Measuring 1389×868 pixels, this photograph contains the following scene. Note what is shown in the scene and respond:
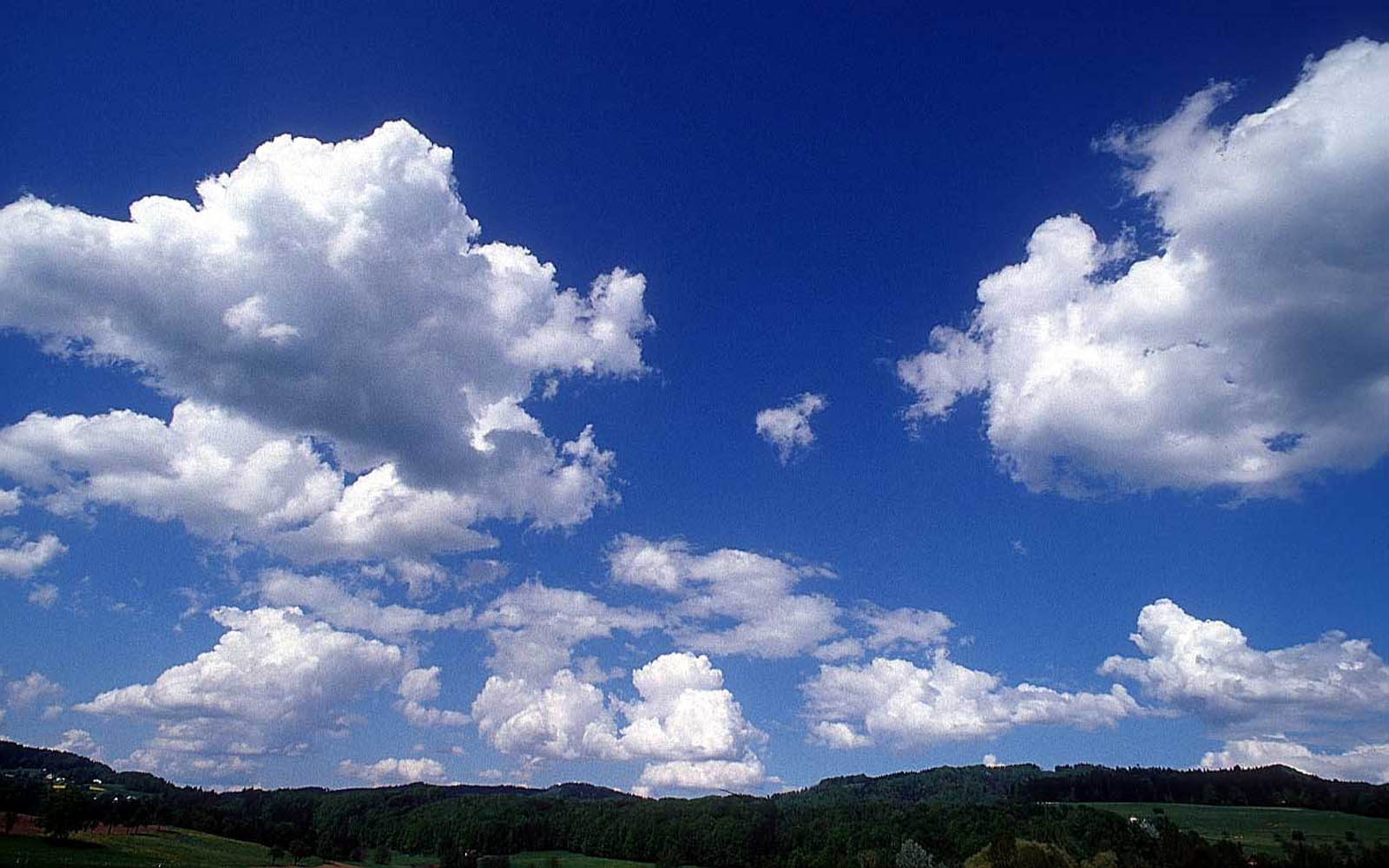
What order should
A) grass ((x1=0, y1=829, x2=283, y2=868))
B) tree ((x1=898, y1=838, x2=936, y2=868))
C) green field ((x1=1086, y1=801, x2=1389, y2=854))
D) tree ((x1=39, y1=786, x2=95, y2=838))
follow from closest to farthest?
grass ((x1=0, y1=829, x2=283, y2=868)), tree ((x1=898, y1=838, x2=936, y2=868)), tree ((x1=39, y1=786, x2=95, y2=838)), green field ((x1=1086, y1=801, x2=1389, y2=854))

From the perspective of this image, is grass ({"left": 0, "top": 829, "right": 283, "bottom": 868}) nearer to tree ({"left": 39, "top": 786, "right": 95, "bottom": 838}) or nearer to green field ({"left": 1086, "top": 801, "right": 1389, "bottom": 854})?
tree ({"left": 39, "top": 786, "right": 95, "bottom": 838})

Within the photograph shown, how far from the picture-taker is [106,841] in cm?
15962

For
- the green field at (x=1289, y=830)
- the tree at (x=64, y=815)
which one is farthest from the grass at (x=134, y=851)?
the green field at (x=1289, y=830)

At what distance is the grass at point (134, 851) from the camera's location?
127 m

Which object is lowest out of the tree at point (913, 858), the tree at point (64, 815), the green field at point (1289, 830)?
the tree at point (913, 858)

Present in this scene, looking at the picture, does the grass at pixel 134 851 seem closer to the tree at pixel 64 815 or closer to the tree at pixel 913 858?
the tree at pixel 64 815

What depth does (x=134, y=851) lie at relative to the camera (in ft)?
511

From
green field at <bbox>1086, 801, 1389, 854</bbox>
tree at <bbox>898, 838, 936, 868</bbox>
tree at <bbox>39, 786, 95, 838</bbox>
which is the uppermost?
tree at <bbox>39, 786, 95, 838</bbox>

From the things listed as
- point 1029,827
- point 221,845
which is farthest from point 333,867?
point 1029,827

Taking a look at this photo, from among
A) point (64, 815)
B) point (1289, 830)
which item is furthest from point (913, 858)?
point (64, 815)

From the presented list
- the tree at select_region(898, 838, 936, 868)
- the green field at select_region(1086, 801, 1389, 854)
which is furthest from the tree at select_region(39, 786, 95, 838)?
the green field at select_region(1086, 801, 1389, 854)

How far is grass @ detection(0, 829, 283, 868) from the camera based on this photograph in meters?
127

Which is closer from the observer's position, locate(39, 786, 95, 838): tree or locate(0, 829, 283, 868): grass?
locate(0, 829, 283, 868): grass

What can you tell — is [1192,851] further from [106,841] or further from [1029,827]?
[106,841]
